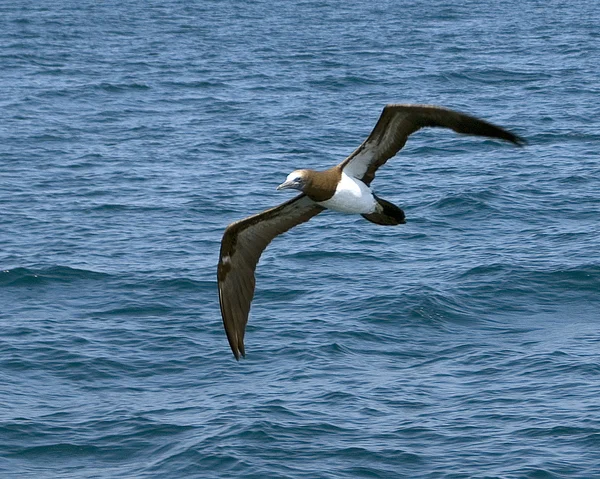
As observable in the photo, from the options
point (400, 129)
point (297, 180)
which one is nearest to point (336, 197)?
point (297, 180)

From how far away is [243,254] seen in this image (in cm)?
1805

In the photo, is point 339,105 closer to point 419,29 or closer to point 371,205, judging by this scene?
point 419,29

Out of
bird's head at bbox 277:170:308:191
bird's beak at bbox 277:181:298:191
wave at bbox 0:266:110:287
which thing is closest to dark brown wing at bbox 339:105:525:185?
bird's head at bbox 277:170:308:191

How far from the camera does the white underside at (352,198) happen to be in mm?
16359

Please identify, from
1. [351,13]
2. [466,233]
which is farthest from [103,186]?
[351,13]

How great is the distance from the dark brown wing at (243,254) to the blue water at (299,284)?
6.02 metres

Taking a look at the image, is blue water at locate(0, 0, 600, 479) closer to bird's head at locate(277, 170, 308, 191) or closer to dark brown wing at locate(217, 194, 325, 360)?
dark brown wing at locate(217, 194, 325, 360)

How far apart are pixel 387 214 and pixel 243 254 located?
8.52 feet

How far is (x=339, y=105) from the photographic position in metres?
51.5

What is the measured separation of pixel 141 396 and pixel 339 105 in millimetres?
27587

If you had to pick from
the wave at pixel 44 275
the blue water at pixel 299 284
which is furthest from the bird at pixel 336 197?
the wave at pixel 44 275

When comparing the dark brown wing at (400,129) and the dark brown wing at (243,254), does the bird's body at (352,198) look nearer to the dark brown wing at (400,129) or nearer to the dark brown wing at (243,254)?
the dark brown wing at (400,129)

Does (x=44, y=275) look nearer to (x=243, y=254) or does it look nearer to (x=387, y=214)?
(x=243, y=254)

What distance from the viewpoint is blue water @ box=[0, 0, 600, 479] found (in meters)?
24.0
